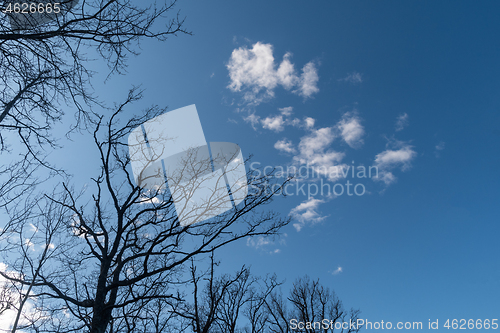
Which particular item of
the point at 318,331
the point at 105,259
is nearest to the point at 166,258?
the point at 105,259

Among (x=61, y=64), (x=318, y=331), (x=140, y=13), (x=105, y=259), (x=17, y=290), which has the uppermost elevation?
(x=140, y=13)

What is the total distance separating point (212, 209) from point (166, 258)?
7.78 feet

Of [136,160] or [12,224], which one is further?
[136,160]

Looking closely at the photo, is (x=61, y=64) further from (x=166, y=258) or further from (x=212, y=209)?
(x=166, y=258)

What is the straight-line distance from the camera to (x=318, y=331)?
1909cm

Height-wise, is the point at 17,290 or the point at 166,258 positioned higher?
the point at 166,258

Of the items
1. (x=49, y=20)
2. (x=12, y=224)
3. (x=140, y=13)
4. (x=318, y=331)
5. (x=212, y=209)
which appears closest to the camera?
(x=49, y=20)

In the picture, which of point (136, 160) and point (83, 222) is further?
point (136, 160)

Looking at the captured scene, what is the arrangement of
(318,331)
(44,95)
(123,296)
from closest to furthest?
(44,95)
(123,296)
(318,331)

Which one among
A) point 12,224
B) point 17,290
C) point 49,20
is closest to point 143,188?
point 12,224

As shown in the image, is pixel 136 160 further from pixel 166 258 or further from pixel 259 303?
pixel 259 303

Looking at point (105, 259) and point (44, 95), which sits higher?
point (44, 95)

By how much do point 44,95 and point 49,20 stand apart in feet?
4.17

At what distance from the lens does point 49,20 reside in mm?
3615
